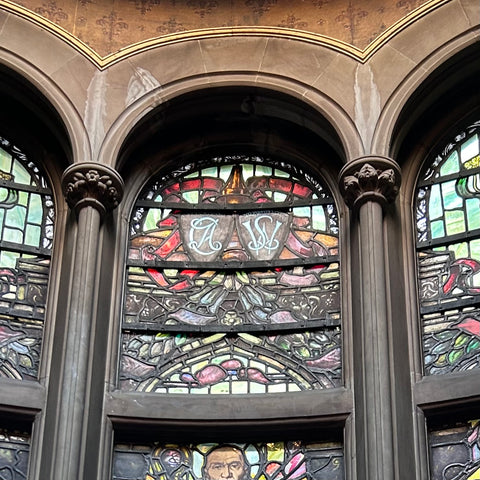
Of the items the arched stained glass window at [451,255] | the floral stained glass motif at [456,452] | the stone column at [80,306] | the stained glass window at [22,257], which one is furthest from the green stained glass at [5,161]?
the floral stained glass motif at [456,452]

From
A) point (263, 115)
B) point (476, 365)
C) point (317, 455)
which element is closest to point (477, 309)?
point (476, 365)

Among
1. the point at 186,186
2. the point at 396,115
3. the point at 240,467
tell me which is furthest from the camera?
the point at 186,186

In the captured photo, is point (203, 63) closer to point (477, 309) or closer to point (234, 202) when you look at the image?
point (234, 202)

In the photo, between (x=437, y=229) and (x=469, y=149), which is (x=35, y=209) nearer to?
(x=437, y=229)

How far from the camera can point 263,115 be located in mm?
14742

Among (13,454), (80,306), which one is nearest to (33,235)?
(80,306)

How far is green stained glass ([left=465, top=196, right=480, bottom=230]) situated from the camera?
13766 millimetres

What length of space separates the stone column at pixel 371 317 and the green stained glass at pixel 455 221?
652mm

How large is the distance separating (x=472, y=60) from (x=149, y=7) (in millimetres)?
3452

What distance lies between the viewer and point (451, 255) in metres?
13.7

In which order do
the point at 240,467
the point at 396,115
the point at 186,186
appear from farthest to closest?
the point at 186,186, the point at 396,115, the point at 240,467

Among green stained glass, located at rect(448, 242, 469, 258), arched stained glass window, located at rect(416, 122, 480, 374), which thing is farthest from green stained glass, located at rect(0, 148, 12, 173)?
green stained glass, located at rect(448, 242, 469, 258)

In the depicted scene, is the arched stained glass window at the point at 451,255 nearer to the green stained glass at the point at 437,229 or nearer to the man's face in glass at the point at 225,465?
the green stained glass at the point at 437,229

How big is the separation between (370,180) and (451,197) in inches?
39.9
